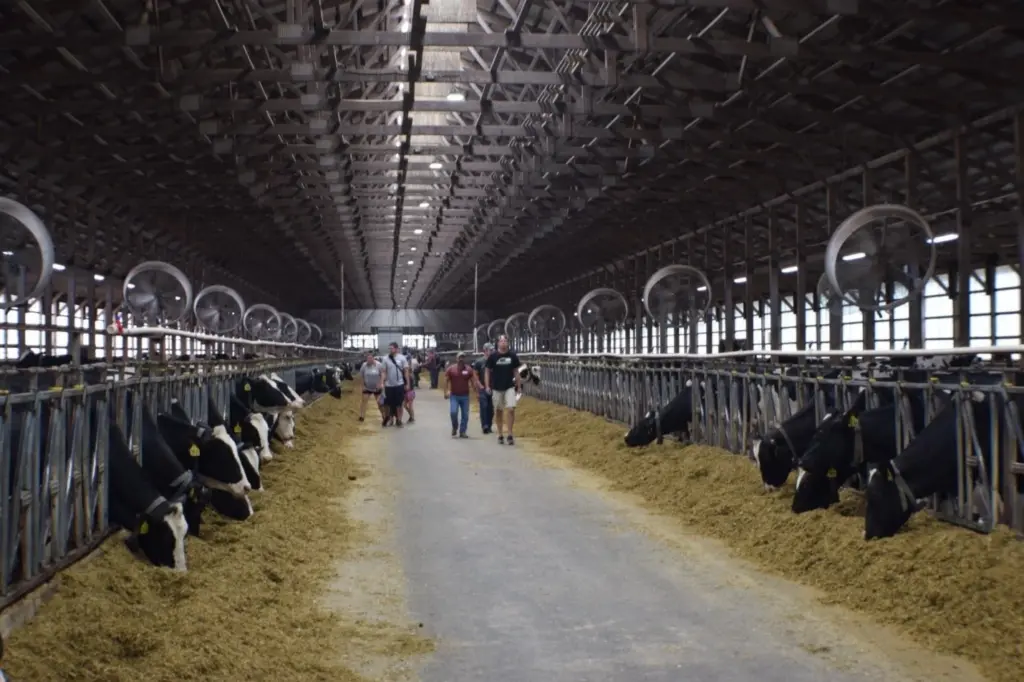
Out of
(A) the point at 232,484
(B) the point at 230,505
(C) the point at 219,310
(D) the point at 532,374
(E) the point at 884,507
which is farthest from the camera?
(D) the point at 532,374

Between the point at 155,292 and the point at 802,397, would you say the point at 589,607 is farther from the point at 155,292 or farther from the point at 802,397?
the point at 155,292

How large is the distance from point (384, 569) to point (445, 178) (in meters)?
17.8

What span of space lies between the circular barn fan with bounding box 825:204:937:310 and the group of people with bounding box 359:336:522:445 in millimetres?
7016

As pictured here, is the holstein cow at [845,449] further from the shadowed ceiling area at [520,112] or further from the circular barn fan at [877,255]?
the shadowed ceiling area at [520,112]

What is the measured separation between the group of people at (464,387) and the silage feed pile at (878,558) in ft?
22.1

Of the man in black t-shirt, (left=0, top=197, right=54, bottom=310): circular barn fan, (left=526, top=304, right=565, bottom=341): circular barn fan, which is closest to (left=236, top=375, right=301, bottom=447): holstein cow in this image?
(left=0, top=197, right=54, bottom=310): circular barn fan

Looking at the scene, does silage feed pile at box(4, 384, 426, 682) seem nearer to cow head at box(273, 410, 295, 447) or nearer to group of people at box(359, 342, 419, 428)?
cow head at box(273, 410, 295, 447)

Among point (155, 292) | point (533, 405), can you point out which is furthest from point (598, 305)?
point (155, 292)

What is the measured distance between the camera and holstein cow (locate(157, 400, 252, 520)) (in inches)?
366

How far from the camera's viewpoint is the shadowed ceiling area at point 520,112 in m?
12.8

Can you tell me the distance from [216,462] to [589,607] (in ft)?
13.0

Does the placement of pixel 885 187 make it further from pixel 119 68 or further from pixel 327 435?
pixel 119 68

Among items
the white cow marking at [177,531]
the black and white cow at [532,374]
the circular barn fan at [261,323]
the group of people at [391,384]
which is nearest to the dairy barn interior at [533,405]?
the white cow marking at [177,531]

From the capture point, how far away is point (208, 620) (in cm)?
620
